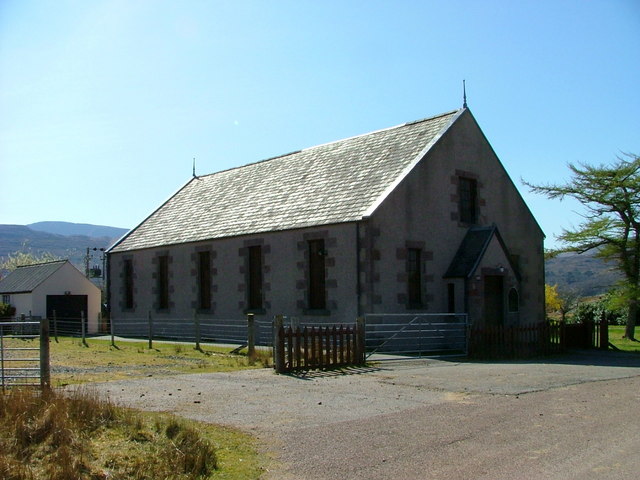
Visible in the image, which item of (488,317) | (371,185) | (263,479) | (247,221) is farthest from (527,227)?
(263,479)

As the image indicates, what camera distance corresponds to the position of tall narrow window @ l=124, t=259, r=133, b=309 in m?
33.0

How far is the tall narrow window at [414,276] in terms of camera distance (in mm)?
22312

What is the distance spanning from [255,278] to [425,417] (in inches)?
653

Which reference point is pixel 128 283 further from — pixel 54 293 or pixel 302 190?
pixel 54 293

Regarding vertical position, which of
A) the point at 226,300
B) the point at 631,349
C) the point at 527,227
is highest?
the point at 527,227

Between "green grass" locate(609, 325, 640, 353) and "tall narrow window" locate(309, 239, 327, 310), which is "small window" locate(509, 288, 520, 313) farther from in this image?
"tall narrow window" locate(309, 239, 327, 310)

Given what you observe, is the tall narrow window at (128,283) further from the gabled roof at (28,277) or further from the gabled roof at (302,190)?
the gabled roof at (28,277)

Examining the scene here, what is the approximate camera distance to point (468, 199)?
25.1 m

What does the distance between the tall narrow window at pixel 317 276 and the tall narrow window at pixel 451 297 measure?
421 centimetres

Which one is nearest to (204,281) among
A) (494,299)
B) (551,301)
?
(494,299)

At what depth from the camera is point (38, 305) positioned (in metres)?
44.5

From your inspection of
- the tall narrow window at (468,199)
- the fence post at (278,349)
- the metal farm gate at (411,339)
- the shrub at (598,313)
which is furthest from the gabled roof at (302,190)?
the shrub at (598,313)

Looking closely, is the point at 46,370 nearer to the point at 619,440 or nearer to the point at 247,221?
the point at 619,440

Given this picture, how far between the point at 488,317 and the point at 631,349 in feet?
19.8
